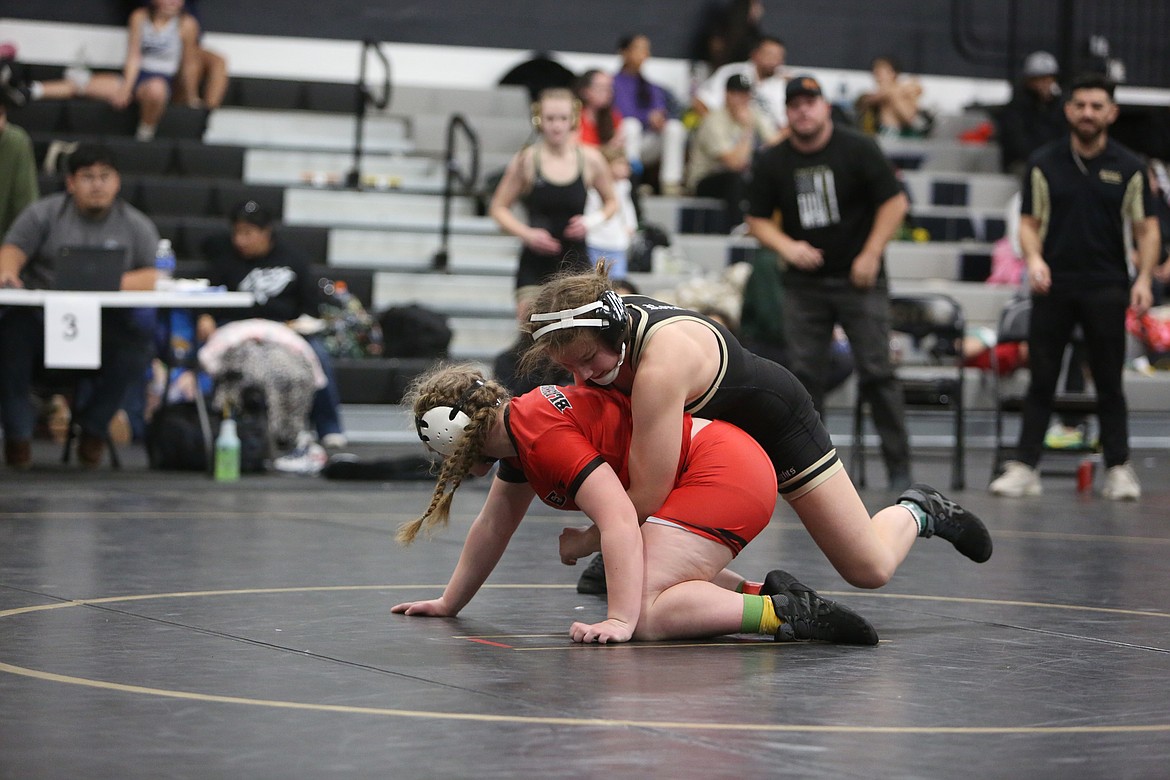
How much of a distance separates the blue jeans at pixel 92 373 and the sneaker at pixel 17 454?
0.04m

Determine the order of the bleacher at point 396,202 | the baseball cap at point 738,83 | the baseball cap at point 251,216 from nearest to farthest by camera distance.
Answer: the baseball cap at point 251,216, the bleacher at point 396,202, the baseball cap at point 738,83

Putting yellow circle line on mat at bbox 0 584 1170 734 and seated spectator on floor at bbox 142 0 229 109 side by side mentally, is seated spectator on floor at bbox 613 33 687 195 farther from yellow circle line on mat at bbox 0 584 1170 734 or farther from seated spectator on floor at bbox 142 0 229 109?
yellow circle line on mat at bbox 0 584 1170 734

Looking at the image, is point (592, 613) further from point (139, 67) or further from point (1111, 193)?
point (139, 67)

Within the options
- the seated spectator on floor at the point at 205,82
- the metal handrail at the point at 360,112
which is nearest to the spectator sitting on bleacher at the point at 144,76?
the seated spectator on floor at the point at 205,82

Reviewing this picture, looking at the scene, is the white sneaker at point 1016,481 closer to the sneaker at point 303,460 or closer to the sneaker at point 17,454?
the sneaker at point 303,460

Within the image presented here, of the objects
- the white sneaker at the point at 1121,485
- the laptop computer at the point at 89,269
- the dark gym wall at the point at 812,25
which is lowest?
the white sneaker at the point at 1121,485

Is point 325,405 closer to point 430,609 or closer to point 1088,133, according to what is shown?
point 1088,133

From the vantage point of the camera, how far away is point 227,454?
302 inches

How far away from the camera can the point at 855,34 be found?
50.3ft

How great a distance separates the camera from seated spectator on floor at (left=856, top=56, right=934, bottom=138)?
46.1 ft

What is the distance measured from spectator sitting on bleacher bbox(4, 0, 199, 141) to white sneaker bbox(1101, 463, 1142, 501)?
678 centimetres

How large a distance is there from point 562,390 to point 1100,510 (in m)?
3.94

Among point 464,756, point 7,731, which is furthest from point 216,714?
point 464,756

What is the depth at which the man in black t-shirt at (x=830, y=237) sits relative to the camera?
24.5 feet
